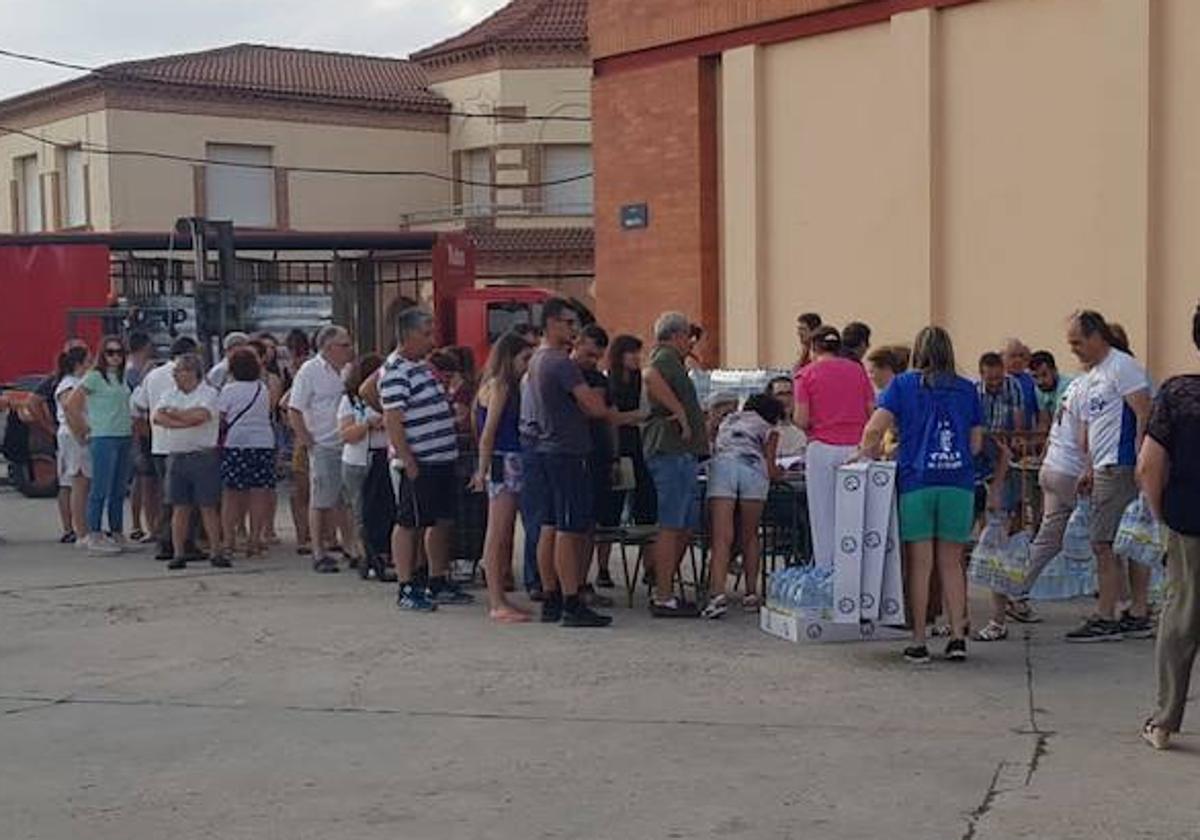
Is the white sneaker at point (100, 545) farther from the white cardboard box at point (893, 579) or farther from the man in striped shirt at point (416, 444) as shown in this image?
the white cardboard box at point (893, 579)

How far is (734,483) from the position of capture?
11.2 m

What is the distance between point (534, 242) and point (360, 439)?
1223 inches

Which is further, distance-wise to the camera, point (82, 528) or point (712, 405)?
point (82, 528)

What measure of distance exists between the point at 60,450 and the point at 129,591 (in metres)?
3.09

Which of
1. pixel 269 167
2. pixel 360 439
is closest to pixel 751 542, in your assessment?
pixel 360 439

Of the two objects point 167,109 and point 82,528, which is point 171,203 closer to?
point 167,109

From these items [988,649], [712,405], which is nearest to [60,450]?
[712,405]

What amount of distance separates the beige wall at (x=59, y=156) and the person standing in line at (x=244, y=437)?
3143 cm

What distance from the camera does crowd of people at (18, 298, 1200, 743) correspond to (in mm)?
9477

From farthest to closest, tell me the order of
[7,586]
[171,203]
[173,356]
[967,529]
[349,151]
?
[349,151] < [171,203] < [173,356] < [7,586] < [967,529]

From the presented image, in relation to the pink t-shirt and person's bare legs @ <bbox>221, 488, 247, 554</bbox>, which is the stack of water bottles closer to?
the pink t-shirt

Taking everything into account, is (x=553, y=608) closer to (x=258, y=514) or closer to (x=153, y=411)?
(x=258, y=514)

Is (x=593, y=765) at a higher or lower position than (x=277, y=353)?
lower

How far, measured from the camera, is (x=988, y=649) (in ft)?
32.7
